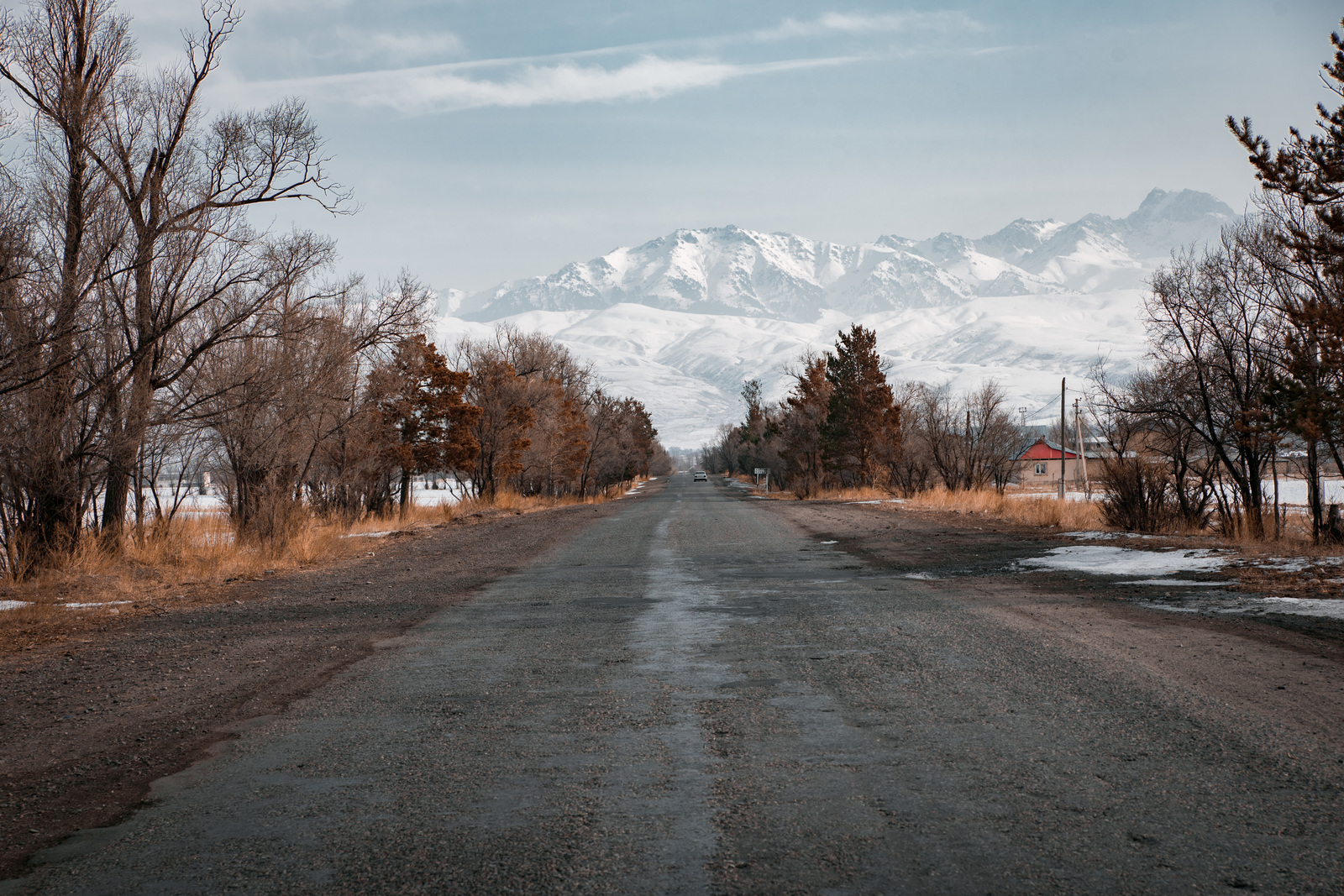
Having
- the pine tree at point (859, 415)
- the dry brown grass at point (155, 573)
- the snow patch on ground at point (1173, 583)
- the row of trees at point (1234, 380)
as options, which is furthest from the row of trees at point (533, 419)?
the snow patch on ground at point (1173, 583)

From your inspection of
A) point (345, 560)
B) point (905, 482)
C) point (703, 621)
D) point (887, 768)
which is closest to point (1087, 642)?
point (703, 621)

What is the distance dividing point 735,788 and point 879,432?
4365 centimetres

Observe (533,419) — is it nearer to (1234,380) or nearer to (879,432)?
(879,432)

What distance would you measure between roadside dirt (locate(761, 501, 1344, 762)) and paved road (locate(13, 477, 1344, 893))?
345mm

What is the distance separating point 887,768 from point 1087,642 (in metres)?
3.93

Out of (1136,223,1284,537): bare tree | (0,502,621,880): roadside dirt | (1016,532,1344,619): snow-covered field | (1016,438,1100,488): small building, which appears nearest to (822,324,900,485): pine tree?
(1136,223,1284,537): bare tree

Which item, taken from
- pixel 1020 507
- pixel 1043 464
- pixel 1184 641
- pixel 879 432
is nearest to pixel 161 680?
pixel 1184 641

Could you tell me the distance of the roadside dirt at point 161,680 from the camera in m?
4.32

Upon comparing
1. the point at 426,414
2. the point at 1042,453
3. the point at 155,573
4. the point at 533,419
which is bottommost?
the point at 155,573

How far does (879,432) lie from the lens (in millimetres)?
46531

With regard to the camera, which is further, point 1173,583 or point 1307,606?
point 1173,583

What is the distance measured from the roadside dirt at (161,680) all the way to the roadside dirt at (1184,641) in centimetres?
553

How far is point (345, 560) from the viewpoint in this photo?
54.7 ft

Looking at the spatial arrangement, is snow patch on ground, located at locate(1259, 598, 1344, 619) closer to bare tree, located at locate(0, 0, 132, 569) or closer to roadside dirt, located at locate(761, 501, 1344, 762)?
roadside dirt, located at locate(761, 501, 1344, 762)
